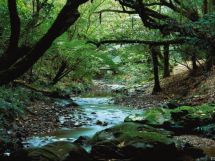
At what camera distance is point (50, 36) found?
19.1ft

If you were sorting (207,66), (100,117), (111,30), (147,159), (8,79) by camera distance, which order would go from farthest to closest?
(111,30) → (207,66) → (100,117) → (147,159) → (8,79)

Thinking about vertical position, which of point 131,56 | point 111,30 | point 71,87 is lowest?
point 71,87

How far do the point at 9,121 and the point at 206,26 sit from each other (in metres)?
6.33

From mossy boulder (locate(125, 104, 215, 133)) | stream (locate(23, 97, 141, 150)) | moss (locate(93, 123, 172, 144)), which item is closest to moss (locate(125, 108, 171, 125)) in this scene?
mossy boulder (locate(125, 104, 215, 133))

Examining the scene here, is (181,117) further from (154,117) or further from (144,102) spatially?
(144,102)

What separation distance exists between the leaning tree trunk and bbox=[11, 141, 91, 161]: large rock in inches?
75.4

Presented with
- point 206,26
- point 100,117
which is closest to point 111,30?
point 100,117

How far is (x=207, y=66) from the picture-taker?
63.8ft

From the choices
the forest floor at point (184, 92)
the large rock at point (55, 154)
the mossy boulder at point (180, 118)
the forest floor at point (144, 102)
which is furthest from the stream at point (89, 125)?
the forest floor at point (184, 92)

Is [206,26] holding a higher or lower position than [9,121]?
higher

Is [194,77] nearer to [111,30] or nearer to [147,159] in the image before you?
[111,30]

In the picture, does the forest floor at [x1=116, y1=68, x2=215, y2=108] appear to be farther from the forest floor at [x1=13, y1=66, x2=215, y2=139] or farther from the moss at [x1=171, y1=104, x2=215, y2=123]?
the moss at [x1=171, y1=104, x2=215, y2=123]

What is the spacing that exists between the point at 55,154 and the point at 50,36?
264cm

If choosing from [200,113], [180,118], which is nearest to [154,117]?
[180,118]
